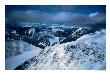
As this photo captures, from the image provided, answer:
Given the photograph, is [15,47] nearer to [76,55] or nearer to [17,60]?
[17,60]

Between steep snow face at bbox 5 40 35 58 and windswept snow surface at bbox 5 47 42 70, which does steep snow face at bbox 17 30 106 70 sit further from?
steep snow face at bbox 5 40 35 58

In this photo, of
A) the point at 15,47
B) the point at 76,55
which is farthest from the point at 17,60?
the point at 76,55

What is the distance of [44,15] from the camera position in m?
2.65

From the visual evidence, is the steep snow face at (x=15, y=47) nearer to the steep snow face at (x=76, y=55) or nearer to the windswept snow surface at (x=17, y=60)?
the windswept snow surface at (x=17, y=60)

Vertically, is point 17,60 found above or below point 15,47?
below

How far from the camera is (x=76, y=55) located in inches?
104

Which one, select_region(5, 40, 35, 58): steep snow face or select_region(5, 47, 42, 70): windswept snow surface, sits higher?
select_region(5, 40, 35, 58): steep snow face

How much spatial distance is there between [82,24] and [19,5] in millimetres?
783

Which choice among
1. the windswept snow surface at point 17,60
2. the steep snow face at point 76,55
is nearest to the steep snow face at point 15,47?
the windswept snow surface at point 17,60

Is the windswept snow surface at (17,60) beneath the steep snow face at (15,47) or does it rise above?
beneath

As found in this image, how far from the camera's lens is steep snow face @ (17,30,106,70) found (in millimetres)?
2605

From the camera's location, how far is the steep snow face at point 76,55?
2605mm

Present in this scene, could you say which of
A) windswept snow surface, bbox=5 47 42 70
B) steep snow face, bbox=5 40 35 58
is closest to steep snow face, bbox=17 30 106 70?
windswept snow surface, bbox=5 47 42 70
